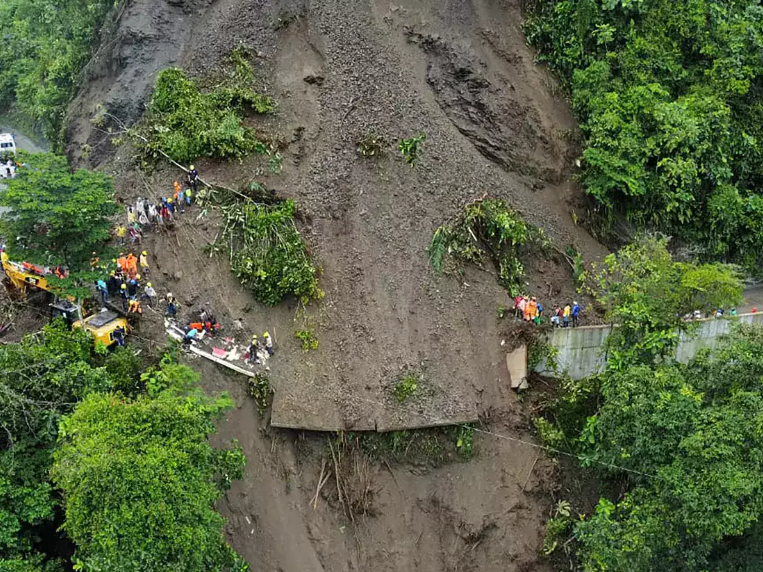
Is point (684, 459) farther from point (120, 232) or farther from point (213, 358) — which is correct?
point (120, 232)

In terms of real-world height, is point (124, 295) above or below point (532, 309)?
below

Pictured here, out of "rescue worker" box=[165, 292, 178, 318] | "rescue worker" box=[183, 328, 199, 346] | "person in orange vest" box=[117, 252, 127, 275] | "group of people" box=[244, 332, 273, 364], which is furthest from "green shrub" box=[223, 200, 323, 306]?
"person in orange vest" box=[117, 252, 127, 275]

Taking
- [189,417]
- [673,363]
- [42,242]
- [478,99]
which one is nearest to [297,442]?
[189,417]

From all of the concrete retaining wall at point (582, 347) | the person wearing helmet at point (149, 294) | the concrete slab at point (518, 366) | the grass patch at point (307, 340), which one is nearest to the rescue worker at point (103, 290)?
the person wearing helmet at point (149, 294)

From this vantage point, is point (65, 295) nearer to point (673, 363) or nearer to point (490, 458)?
point (490, 458)

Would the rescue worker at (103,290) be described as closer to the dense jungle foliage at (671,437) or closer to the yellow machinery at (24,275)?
the yellow machinery at (24,275)

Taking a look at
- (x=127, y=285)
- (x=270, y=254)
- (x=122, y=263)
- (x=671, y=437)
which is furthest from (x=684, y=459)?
(x=122, y=263)

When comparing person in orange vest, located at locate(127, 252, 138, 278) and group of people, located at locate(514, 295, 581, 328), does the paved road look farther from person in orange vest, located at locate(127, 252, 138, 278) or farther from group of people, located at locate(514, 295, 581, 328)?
group of people, located at locate(514, 295, 581, 328)
